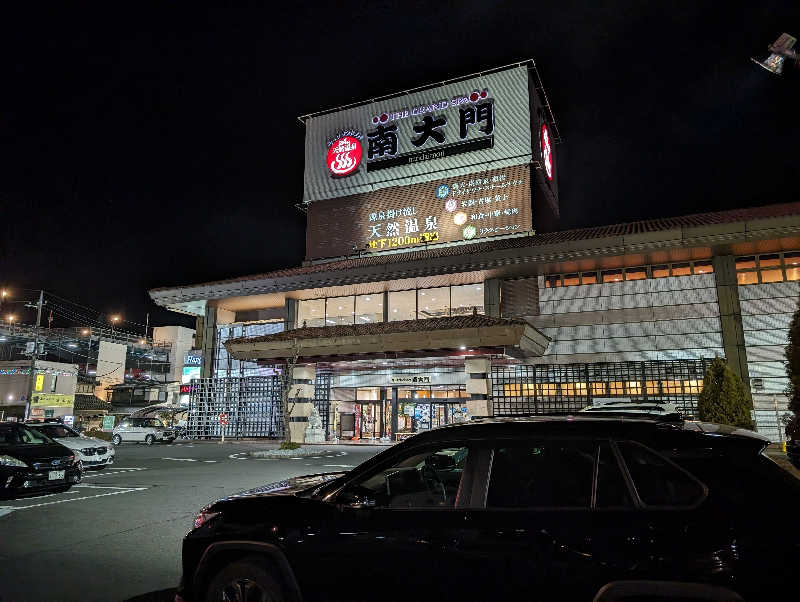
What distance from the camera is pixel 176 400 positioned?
2518 inches

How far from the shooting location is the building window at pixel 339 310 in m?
30.4

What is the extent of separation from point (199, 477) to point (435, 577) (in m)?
12.7

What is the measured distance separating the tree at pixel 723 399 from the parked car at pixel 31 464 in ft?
58.2

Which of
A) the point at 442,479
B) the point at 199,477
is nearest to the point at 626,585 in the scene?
the point at 442,479

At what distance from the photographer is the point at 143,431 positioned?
30.6 meters

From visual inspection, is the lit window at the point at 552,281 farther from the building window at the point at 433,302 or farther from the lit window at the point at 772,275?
the lit window at the point at 772,275

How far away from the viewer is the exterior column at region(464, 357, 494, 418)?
2517 cm

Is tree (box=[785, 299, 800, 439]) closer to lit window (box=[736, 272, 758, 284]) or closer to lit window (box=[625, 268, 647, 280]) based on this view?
lit window (box=[736, 272, 758, 284])

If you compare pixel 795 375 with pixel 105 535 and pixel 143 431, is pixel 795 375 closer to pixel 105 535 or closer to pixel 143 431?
pixel 105 535

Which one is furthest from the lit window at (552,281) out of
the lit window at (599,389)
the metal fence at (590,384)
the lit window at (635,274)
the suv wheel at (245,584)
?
the suv wheel at (245,584)

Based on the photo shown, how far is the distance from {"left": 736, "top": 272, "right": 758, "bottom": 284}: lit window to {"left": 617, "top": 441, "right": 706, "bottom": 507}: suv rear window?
2432 centimetres

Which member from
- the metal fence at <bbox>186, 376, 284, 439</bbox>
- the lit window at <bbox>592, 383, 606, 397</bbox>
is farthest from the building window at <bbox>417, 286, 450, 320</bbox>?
the metal fence at <bbox>186, 376, 284, 439</bbox>

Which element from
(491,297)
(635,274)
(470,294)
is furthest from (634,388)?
(470,294)

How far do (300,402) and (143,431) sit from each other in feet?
30.5
